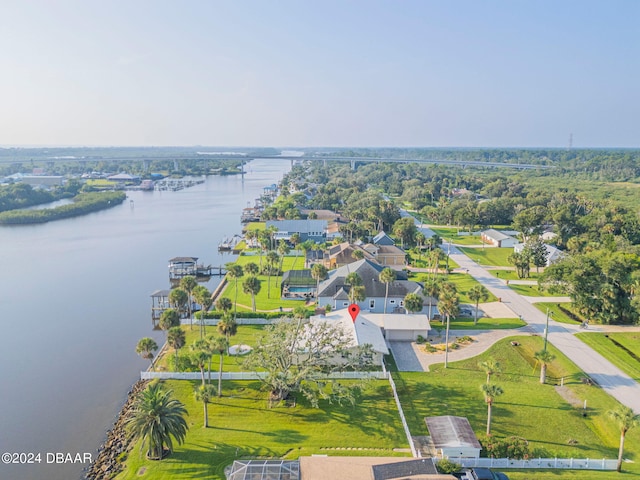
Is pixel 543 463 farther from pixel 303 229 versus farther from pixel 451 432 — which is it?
pixel 303 229

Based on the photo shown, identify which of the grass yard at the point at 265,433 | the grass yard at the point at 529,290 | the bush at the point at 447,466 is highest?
the grass yard at the point at 529,290

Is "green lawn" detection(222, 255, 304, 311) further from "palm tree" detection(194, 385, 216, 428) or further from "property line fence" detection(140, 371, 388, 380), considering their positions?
"palm tree" detection(194, 385, 216, 428)

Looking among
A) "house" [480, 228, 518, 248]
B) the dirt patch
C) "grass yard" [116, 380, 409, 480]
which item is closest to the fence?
"grass yard" [116, 380, 409, 480]

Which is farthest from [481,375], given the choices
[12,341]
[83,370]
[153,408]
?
[12,341]

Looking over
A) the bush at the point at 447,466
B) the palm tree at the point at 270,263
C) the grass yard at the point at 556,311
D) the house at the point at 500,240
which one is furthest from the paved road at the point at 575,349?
the palm tree at the point at 270,263

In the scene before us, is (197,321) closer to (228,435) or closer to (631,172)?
(228,435)

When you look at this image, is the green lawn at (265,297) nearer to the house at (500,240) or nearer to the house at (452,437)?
the house at (452,437)
